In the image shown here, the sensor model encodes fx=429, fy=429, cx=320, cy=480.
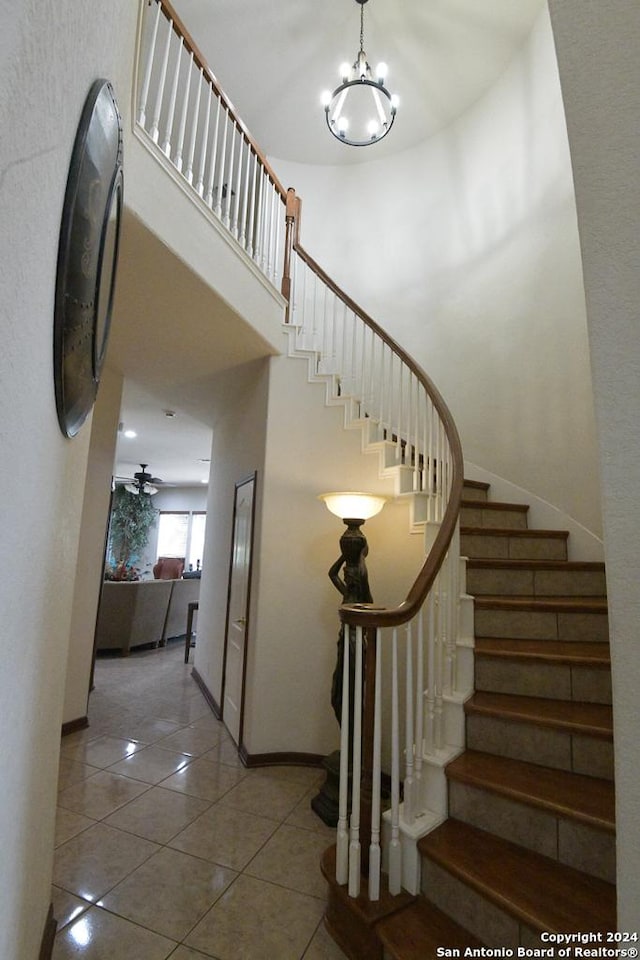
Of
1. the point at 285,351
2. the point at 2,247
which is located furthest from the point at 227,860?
the point at 285,351

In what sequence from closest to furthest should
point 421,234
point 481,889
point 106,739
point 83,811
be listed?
1. point 481,889
2. point 83,811
3. point 106,739
4. point 421,234

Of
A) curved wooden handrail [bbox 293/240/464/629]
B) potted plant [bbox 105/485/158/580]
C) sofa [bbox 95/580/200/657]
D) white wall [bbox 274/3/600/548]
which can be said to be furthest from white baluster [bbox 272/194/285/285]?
potted plant [bbox 105/485/158/580]

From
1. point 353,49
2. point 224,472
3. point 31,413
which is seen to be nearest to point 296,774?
point 224,472

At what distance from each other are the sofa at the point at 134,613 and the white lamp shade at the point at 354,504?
3928mm

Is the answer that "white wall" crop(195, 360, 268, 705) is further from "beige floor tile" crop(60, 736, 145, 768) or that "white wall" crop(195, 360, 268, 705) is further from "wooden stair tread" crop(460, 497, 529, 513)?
"wooden stair tread" crop(460, 497, 529, 513)

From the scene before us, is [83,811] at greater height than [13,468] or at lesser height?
lesser

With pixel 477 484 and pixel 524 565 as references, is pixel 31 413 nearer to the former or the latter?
pixel 524 565

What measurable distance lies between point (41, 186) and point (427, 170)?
5.06 metres

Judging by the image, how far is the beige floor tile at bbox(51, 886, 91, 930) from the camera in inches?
64.7

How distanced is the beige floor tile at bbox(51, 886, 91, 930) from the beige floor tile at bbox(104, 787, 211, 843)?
422mm

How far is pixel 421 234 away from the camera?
4520 millimetres

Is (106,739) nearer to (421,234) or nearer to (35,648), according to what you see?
(35,648)

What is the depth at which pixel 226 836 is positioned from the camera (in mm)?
2170

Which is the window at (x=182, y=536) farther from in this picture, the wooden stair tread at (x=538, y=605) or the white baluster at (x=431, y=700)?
the white baluster at (x=431, y=700)
